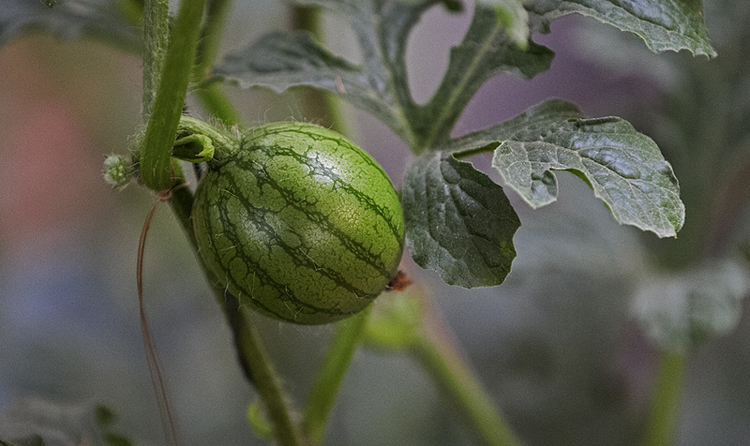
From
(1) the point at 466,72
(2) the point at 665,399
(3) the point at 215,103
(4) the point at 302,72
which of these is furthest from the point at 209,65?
(2) the point at 665,399

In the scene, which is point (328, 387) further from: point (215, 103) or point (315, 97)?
point (315, 97)

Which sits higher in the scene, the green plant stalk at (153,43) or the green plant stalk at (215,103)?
the green plant stalk at (153,43)

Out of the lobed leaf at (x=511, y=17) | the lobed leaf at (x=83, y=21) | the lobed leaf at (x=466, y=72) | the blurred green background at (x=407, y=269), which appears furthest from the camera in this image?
the blurred green background at (x=407, y=269)

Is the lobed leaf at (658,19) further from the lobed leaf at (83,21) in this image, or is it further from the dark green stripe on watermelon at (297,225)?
the lobed leaf at (83,21)

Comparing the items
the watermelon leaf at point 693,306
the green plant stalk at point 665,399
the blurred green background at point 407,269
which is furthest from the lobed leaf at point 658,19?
the green plant stalk at point 665,399

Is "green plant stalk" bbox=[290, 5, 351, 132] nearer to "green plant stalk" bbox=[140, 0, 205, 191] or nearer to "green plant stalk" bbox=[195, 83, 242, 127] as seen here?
"green plant stalk" bbox=[195, 83, 242, 127]

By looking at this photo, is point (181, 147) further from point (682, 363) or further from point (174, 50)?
point (682, 363)
